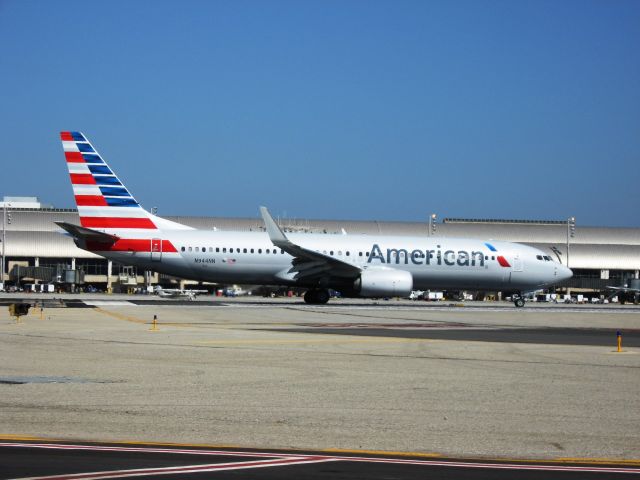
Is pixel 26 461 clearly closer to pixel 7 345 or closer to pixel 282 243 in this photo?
pixel 7 345

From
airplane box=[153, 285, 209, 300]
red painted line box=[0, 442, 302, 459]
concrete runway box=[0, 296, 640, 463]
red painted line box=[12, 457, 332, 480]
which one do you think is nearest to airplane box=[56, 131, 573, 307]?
airplane box=[153, 285, 209, 300]

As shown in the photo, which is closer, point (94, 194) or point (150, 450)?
point (150, 450)

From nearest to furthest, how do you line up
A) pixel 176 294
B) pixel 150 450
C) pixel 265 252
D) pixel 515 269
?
pixel 150 450 < pixel 265 252 < pixel 515 269 < pixel 176 294

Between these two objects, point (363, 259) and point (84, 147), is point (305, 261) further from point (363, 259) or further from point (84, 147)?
point (84, 147)

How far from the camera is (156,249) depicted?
1812 inches

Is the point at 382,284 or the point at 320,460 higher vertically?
the point at 382,284

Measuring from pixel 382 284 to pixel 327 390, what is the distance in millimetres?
32075

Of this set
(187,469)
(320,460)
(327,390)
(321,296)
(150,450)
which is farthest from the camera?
(321,296)

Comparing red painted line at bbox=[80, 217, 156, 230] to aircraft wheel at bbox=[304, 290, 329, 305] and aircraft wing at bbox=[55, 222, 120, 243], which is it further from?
aircraft wheel at bbox=[304, 290, 329, 305]

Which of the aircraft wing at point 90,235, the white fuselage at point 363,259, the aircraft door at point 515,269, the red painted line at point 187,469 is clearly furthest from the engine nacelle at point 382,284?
the red painted line at point 187,469

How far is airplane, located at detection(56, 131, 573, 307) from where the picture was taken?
1804 inches

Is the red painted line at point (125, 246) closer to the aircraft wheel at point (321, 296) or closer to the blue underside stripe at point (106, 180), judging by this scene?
the blue underside stripe at point (106, 180)

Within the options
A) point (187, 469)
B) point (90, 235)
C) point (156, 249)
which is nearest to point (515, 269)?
point (156, 249)

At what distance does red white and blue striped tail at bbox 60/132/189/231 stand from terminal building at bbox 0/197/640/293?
124ft
